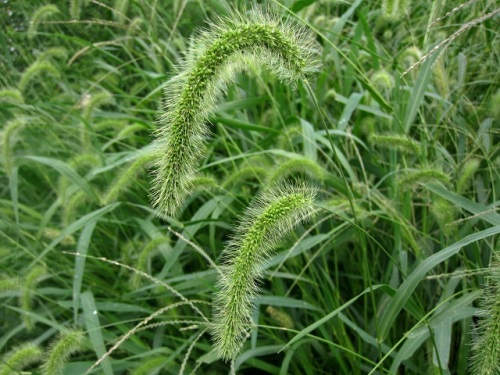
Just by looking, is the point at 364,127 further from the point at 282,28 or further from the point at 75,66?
the point at 75,66

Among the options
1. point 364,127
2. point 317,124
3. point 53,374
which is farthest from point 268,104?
point 53,374

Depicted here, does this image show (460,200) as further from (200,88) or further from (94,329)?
(94,329)

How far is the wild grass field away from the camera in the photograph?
62.4 inches

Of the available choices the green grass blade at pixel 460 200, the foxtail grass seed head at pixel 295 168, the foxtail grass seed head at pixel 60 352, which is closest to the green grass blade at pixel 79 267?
the foxtail grass seed head at pixel 60 352

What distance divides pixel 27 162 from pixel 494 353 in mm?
2570

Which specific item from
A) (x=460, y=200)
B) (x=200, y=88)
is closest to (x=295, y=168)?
(x=460, y=200)

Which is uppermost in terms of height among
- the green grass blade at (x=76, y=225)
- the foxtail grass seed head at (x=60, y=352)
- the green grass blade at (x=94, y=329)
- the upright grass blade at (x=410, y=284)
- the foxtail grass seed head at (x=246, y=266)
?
the foxtail grass seed head at (x=246, y=266)

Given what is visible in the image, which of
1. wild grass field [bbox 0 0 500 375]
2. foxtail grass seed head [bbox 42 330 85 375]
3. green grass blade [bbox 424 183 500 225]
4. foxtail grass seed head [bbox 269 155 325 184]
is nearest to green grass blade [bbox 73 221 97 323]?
wild grass field [bbox 0 0 500 375]

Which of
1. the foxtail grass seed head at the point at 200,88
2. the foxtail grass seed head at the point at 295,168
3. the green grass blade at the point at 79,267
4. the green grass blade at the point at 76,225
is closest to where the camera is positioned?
the foxtail grass seed head at the point at 200,88

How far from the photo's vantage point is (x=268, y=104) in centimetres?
343

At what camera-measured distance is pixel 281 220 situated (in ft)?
5.03

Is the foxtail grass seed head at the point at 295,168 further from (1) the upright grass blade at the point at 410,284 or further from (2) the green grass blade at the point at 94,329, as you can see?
(2) the green grass blade at the point at 94,329

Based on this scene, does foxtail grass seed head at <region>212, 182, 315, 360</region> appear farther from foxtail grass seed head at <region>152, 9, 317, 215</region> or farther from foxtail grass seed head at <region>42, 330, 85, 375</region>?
foxtail grass seed head at <region>42, 330, 85, 375</region>

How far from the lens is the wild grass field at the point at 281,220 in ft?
5.20
